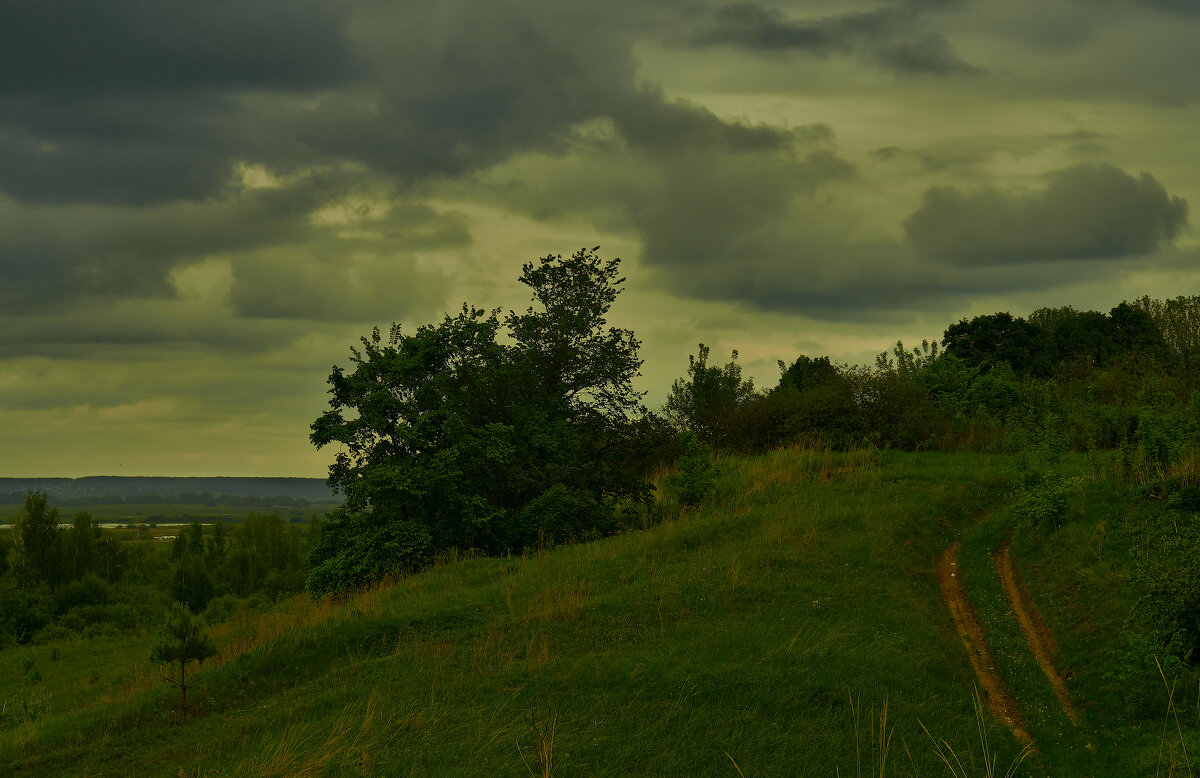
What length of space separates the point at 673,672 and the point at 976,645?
7.02 metres

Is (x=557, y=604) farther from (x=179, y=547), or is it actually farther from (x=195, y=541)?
(x=195, y=541)

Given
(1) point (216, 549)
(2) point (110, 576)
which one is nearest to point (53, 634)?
(2) point (110, 576)

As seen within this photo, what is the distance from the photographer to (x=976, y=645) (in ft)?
56.2

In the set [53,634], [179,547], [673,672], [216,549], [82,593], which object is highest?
[673,672]

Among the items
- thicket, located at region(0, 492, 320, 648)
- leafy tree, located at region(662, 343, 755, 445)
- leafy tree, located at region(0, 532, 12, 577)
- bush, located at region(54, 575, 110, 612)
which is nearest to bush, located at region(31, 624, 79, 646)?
thicket, located at region(0, 492, 320, 648)

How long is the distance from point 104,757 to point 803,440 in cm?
3009

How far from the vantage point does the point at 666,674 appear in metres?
13.9

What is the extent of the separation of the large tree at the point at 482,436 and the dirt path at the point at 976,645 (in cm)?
1126

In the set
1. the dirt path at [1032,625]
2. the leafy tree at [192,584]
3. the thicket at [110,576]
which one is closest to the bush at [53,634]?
the thicket at [110,576]

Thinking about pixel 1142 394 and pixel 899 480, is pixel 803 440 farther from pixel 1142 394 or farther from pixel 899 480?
pixel 1142 394

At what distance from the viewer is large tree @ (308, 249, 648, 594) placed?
2647cm

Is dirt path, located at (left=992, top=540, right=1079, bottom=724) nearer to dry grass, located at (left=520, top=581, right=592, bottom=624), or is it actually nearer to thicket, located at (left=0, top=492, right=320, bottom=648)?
dry grass, located at (left=520, top=581, right=592, bottom=624)

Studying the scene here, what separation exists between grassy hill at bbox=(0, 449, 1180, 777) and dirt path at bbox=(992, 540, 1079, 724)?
8.7 inches

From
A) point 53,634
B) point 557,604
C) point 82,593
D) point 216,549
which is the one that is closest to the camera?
point 557,604
